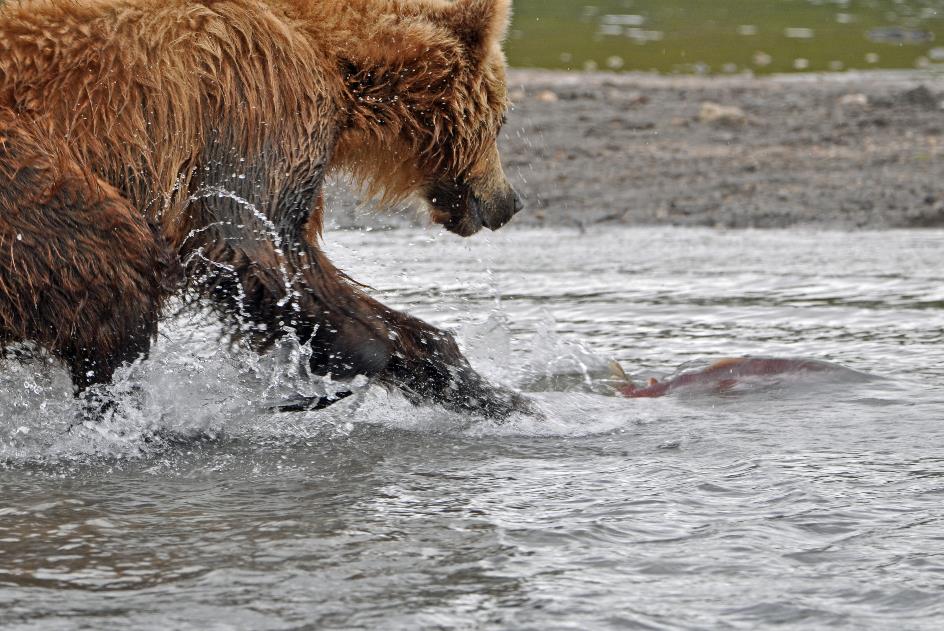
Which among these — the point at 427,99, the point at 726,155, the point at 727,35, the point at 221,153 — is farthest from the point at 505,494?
the point at 727,35

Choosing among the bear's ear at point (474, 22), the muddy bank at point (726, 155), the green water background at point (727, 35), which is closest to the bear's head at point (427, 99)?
the bear's ear at point (474, 22)

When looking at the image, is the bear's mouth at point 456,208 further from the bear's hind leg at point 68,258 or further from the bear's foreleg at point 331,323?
the bear's hind leg at point 68,258

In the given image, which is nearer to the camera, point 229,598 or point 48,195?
point 229,598

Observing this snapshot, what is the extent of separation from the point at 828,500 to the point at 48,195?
2070 mm

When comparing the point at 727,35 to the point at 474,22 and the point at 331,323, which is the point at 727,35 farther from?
the point at 331,323

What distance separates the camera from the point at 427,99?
14.1 ft

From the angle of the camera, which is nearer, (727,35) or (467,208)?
(467,208)

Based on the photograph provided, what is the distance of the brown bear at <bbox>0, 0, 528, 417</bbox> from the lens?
11.8 ft

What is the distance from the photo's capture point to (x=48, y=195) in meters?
3.56

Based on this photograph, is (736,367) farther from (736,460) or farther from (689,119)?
(689,119)

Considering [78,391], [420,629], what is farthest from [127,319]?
[420,629]

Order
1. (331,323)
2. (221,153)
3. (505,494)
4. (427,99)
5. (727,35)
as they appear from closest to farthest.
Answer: (505,494) < (221,153) < (331,323) < (427,99) < (727,35)

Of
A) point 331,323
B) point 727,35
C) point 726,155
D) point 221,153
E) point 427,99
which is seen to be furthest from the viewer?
point 727,35

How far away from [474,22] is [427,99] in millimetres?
279
